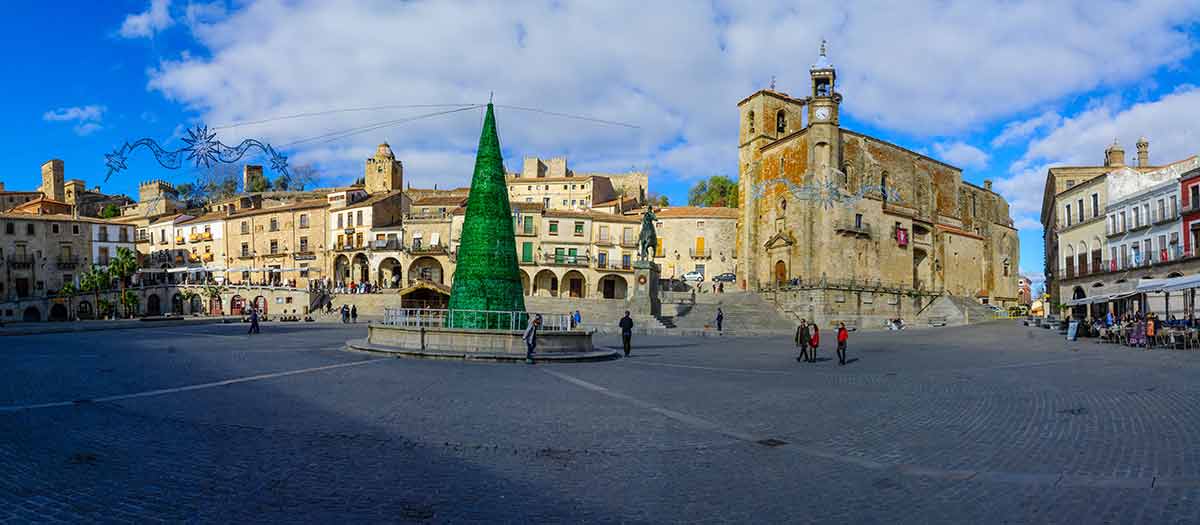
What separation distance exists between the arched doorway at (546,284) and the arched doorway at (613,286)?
4.04 metres

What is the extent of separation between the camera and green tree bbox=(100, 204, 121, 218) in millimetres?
81250

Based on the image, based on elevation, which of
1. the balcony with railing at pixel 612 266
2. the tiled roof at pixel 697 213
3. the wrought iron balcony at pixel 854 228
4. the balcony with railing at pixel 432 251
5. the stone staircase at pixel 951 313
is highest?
the tiled roof at pixel 697 213

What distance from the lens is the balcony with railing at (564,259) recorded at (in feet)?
192

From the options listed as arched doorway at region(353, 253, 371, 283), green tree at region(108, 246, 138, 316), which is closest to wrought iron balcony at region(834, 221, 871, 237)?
arched doorway at region(353, 253, 371, 283)

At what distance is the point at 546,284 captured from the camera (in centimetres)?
6038

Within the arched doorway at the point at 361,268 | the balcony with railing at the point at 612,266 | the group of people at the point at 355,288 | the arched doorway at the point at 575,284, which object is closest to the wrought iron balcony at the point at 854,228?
the balcony with railing at the point at 612,266

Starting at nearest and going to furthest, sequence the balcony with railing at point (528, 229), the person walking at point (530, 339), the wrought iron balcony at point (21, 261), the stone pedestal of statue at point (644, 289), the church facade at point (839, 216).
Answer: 1. the person walking at point (530, 339)
2. the stone pedestal of statue at point (644, 289)
3. the church facade at point (839, 216)
4. the wrought iron balcony at point (21, 261)
5. the balcony with railing at point (528, 229)

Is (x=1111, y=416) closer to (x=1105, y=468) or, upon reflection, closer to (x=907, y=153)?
(x=1105, y=468)

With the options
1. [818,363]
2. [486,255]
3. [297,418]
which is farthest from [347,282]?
[297,418]

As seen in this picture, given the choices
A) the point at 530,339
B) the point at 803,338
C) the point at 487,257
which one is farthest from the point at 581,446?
the point at 803,338

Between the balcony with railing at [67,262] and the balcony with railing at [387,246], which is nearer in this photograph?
the balcony with railing at [67,262]

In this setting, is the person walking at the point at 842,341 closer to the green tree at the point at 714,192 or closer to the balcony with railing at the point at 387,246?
the balcony with railing at the point at 387,246

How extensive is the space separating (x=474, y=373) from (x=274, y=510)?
9014 mm

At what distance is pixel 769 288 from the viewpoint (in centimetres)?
5481
